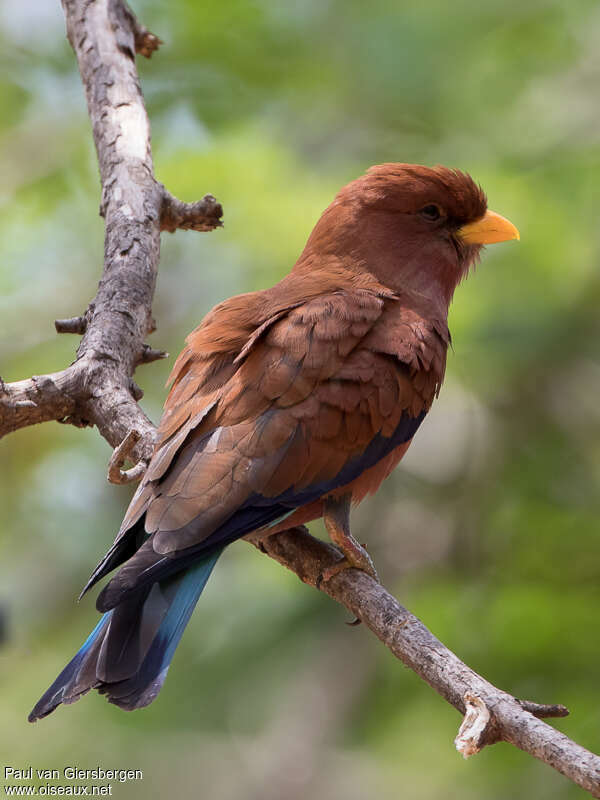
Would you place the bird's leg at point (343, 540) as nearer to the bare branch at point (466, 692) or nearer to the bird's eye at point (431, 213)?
the bare branch at point (466, 692)

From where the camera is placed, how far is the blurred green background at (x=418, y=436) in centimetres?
477

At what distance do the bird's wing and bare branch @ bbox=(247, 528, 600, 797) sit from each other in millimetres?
366

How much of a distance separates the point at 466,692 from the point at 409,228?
2.30 m

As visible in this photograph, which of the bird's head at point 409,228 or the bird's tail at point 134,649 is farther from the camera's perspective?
the bird's head at point 409,228

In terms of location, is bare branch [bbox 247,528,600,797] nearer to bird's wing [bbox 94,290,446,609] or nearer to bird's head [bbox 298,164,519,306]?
bird's wing [bbox 94,290,446,609]

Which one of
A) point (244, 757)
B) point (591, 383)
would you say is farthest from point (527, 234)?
point (244, 757)

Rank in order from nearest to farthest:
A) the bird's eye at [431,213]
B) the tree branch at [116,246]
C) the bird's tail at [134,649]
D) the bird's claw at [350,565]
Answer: the bird's tail at [134,649]
the bird's claw at [350,565]
the tree branch at [116,246]
the bird's eye at [431,213]

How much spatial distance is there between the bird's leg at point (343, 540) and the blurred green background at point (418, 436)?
50.7 inches

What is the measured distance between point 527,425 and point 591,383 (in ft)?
1.36

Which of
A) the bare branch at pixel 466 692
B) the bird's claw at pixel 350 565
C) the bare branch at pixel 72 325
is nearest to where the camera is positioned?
the bare branch at pixel 466 692

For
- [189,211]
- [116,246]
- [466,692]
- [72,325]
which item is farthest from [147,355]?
[466,692]

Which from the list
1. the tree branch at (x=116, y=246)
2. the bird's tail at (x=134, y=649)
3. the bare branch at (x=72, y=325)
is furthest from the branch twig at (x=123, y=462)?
the bare branch at (x=72, y=325)

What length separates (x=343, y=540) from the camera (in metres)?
3.33

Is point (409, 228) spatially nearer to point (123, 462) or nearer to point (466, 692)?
point (123, 462)
